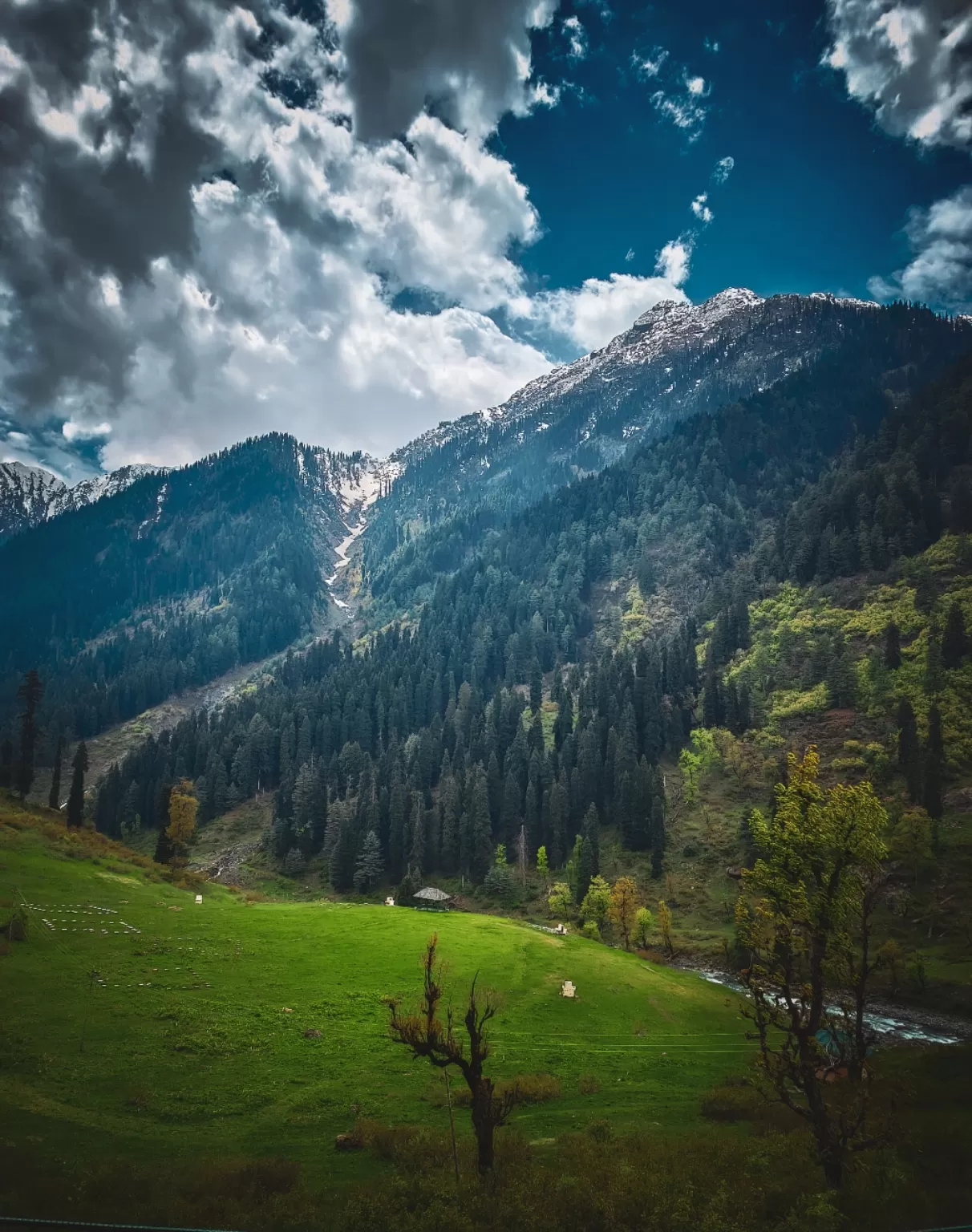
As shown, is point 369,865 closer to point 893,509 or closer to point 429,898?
point 429,898

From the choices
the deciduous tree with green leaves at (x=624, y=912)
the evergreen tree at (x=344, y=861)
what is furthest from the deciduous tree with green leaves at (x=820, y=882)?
the evergreen tree at (x=344, y=861)

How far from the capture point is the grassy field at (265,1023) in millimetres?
24000

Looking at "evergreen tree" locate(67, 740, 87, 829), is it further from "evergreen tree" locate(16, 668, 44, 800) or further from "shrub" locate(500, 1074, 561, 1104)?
"shrub" locate(500, 1074, 561, 1104)

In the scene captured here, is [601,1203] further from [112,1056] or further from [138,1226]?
[112,1056]

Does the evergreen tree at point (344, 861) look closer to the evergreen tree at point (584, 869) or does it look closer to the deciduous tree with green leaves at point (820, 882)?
the evergreen tree at point (584, 869)

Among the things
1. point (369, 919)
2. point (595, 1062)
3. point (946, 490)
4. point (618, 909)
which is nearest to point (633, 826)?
point (618, 909)

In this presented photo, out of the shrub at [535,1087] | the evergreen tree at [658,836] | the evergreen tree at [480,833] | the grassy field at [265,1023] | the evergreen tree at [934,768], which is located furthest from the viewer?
the evergreen tree at [480,833]

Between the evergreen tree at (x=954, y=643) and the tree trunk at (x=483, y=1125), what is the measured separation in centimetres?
12278

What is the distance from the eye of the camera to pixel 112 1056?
26781 mm

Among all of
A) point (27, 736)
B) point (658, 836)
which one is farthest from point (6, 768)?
point (658, 836)

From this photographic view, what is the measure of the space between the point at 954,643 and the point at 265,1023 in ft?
414

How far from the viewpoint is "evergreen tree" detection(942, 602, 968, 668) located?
10975 centimetres

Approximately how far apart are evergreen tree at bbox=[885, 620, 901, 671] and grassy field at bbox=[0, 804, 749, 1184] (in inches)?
3460

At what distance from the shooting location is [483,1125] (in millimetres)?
21109
